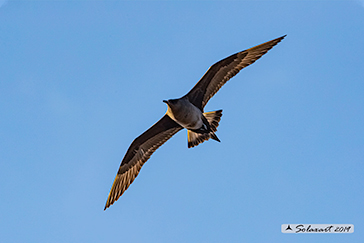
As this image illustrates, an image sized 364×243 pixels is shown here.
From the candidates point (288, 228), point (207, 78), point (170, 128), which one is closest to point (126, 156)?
point (170, 128)

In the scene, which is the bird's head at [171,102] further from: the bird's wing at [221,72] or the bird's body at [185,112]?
the bird's wing at [221,72]

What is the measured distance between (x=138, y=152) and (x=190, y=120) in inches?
91.4

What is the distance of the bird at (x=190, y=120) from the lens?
28.3 ft

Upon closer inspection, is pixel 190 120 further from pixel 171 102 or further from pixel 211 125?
pixel 211 125

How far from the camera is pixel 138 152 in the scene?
1010 centimetres

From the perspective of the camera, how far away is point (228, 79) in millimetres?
8977

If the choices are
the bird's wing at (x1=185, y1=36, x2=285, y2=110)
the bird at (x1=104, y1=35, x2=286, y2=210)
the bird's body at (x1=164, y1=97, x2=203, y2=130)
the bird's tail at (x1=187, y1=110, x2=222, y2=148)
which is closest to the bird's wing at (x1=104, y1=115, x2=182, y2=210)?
the bird at (x1=104, y1=35, x2=286, y2=210)

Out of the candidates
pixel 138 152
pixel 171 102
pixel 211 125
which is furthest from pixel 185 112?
pixel 138 152

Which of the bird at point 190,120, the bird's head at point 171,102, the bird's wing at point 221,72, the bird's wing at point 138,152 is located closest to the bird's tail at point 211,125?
the bird at point 190,120

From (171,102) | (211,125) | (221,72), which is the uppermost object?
(221,72)

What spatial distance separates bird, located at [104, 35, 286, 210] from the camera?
8.64 metres

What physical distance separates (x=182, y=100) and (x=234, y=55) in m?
1.87

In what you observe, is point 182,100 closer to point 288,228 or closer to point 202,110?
point 202,110

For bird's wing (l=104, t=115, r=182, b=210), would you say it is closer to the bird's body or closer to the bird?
the bird
